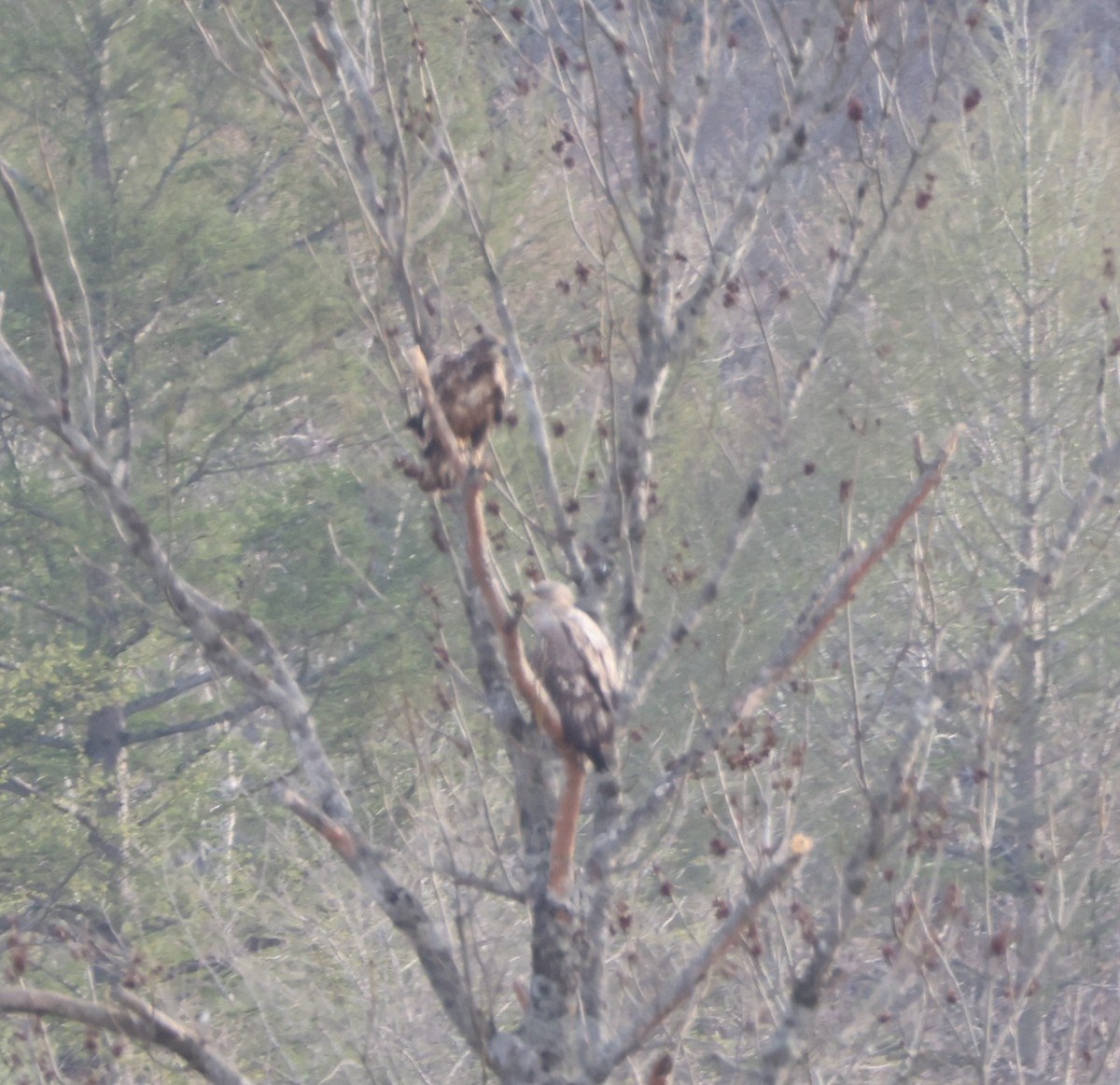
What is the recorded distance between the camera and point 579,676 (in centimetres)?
316

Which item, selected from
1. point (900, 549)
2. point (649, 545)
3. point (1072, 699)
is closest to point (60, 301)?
point (649, 545)

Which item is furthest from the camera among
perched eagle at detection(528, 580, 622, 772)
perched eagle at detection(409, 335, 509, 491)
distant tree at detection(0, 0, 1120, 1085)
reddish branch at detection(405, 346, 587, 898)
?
distant tree at detection(0, 0, 1120, 1085)

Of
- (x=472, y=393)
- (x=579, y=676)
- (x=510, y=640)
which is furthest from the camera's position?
(x=472, y=393)

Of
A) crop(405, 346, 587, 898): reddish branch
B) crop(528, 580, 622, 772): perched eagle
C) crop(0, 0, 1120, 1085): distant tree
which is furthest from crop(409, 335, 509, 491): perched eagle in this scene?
crop(0, 0, 1120, 1085): distant tree

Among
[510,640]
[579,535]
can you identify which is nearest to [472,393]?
[510,640]

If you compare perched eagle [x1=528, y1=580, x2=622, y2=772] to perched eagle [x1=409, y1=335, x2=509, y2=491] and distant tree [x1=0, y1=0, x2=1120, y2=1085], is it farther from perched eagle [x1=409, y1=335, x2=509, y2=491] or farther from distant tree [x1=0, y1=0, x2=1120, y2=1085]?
distant tree [x1=0, y1=0, x2=1120, y2=1085]

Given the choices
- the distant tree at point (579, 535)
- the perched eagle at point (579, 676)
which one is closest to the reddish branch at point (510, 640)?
the perched eagle at point (579, 676)

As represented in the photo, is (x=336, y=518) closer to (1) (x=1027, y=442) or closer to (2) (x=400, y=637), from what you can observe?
(2) (x=400, y=637)

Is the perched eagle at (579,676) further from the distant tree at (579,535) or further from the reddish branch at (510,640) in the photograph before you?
the distant tree at (579,535)

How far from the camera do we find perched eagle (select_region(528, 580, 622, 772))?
313 centimetres

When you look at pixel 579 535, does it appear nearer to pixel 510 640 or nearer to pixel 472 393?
pixel 472 393

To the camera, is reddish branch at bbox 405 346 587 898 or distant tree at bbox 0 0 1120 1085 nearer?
reddish branch at bbox 405 346 587 898

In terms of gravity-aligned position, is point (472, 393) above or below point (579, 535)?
below

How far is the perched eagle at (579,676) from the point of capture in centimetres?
313
